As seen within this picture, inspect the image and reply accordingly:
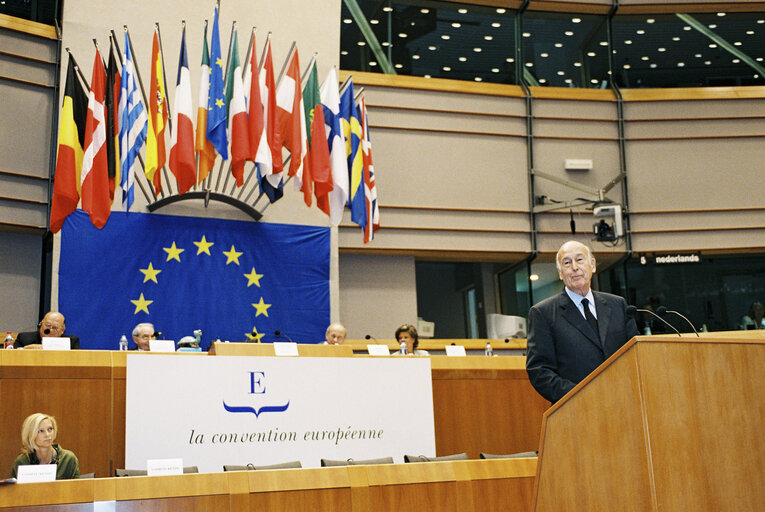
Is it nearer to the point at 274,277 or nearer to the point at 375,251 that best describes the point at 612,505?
the point at 274,277

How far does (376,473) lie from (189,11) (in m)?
7.05

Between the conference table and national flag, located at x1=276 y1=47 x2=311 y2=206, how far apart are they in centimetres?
262

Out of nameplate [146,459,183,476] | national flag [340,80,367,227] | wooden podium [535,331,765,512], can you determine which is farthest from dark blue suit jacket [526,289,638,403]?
national flag [340,80,367,227]

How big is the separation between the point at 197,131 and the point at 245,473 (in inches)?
175

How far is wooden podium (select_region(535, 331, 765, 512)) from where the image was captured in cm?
226

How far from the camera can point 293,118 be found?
841cm

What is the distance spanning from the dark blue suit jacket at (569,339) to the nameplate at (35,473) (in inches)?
98.8

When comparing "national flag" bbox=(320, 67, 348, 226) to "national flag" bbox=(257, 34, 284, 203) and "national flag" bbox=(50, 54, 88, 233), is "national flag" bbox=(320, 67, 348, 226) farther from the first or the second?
"national flag" bbox=(50, 54, 88, 233)

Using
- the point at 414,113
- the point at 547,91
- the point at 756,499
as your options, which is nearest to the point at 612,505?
the point at 756,499

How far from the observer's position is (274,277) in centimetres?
972

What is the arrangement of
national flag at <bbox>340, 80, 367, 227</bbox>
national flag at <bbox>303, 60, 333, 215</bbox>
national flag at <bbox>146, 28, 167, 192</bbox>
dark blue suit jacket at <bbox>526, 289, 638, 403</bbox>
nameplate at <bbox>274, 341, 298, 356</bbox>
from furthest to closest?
1. national flag at <bbox>340, 80, 367, 227</bbox>
2. national flag at <bbox>303, 60, 333, 215</bbox>
3. national flag at <bbox>146, 28, 167, 192</bbox>
4. nameplate at <bbox>274, 341, 298, 356</bbox>
5. dark blue suit jacket at <bbox>526, 289, 638, 403</bbox>

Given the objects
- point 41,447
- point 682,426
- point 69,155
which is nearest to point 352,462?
point 41,447

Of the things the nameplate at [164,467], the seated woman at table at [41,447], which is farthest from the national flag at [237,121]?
the nameplate at [164,467]

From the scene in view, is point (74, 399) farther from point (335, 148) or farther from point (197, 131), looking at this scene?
point (335, 148)
